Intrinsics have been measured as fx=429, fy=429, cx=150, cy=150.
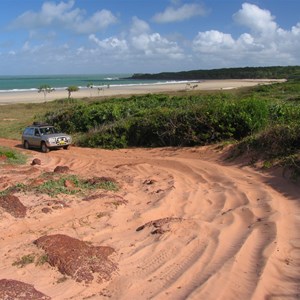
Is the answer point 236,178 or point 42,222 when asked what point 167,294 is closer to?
point 42,222

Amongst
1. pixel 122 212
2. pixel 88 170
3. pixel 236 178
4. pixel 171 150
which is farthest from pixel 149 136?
pixel 122 212

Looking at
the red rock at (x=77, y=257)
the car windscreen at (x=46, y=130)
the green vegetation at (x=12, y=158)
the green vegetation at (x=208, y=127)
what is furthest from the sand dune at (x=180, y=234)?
the car windscreen at (x=46, y=130)

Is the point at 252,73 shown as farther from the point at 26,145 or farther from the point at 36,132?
the point at 36,132

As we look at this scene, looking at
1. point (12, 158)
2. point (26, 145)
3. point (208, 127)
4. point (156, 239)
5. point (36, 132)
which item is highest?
point (208, 127)

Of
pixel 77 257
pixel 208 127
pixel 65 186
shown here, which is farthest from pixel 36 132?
pixel 77 257

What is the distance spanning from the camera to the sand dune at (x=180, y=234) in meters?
5.57

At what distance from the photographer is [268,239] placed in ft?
Answer: 22.8

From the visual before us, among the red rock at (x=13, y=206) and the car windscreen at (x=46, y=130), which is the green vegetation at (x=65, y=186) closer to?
the red rock at (x=13, y=206)

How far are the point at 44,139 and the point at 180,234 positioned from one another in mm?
15849

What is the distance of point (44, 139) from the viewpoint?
72.3 ft

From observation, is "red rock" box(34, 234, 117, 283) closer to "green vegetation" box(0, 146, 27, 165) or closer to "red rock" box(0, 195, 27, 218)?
"red rock" box(0, 195, 27, 218)

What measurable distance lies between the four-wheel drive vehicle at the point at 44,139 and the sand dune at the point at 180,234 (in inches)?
340

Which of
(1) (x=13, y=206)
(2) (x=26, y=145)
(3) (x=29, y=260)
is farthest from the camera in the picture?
(2) (x=26, y=145)

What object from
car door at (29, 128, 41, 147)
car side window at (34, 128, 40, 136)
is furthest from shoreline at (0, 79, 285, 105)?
car door at (29, 128, 41, 147)
